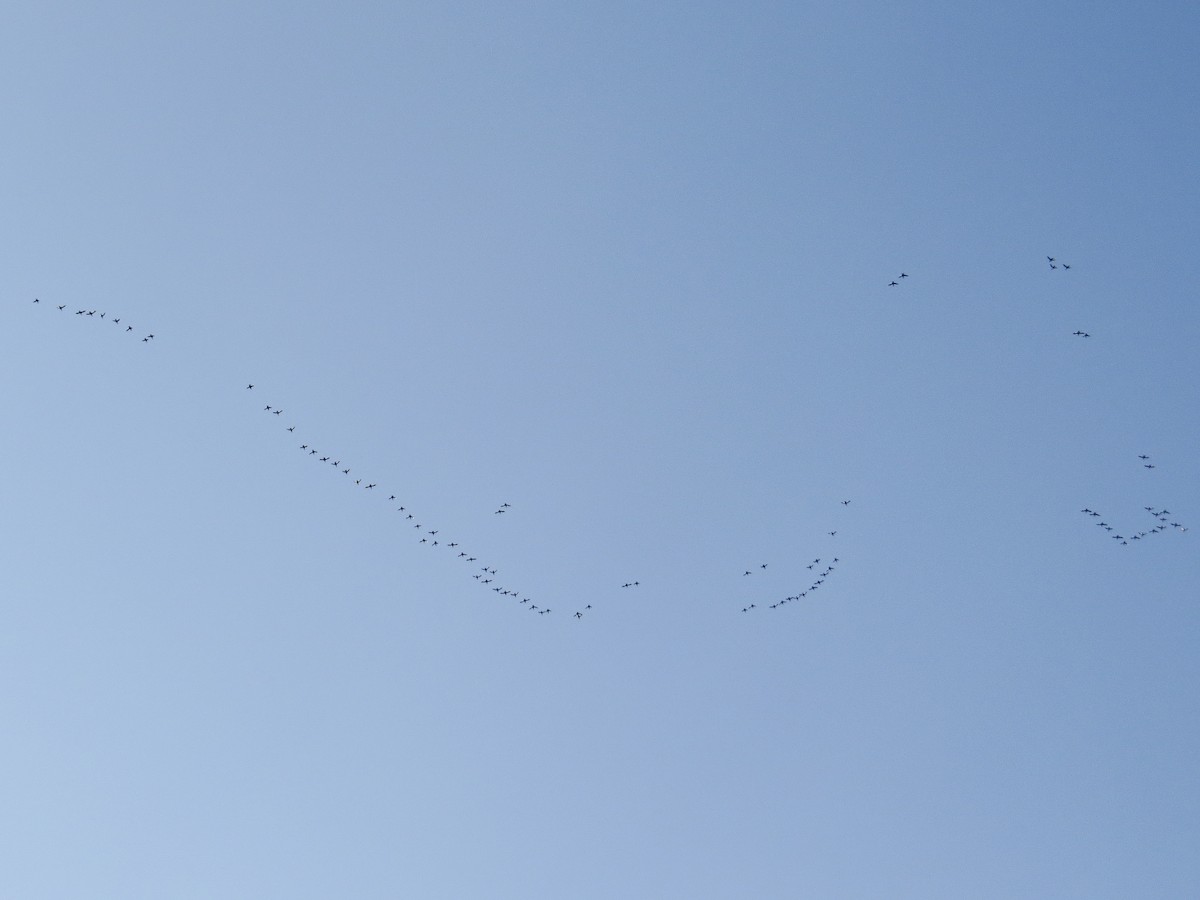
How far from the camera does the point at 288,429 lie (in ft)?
391

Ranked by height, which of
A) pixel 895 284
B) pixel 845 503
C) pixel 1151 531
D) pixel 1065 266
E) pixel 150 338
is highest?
pixel 1065 266

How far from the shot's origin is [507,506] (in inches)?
4742

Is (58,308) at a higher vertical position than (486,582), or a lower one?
higher

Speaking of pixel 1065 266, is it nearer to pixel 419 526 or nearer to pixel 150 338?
pixel 419 526

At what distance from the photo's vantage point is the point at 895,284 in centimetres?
12181

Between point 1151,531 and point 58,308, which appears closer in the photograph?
point 58,308

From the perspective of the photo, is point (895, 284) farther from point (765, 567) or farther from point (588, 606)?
point (588, 606)

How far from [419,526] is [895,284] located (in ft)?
155

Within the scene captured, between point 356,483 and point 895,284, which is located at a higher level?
point 895,284

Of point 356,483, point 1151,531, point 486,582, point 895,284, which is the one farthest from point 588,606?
point 1151,531

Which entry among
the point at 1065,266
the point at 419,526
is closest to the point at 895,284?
the point at 1065,266

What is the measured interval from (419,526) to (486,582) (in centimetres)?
772

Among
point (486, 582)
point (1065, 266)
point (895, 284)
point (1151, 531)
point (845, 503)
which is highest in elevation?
point (1065, 266)

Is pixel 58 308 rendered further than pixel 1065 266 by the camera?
No
